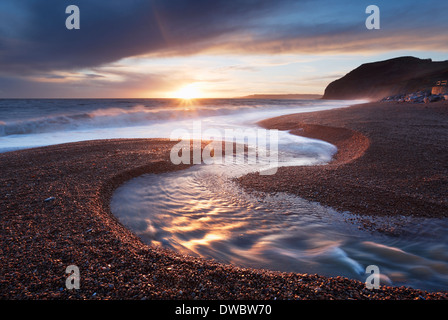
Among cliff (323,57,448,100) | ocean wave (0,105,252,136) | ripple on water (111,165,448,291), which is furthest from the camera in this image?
cliff (323,57,448,100)

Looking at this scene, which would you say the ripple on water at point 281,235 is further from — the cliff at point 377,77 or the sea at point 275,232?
the cliff at point 377,77

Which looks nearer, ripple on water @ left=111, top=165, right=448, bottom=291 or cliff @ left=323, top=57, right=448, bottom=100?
ripple on water @ left=111, top=165, right=448, bottom=291

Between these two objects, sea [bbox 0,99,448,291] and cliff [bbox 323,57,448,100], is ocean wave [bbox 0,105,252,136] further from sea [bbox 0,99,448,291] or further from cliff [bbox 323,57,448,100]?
cliff [bbox 323,57,448,100]

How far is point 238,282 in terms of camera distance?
238 centimetres

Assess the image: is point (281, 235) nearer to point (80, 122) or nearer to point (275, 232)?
point (275, 232)

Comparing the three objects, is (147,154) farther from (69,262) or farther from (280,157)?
(69,262)

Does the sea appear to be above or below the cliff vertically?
below

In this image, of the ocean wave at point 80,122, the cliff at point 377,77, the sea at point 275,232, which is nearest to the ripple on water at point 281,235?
the sea at point 275,232

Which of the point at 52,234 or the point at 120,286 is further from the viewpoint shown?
the point at 52,234

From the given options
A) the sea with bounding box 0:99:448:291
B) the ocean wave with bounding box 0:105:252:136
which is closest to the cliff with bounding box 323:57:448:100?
the ocean wave with bounding box 0:105:252:136

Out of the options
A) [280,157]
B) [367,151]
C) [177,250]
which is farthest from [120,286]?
[367,151]

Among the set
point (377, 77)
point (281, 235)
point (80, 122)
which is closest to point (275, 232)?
point (281, 235)

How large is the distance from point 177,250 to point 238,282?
1.27 m
